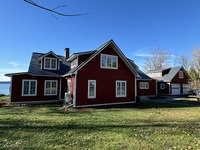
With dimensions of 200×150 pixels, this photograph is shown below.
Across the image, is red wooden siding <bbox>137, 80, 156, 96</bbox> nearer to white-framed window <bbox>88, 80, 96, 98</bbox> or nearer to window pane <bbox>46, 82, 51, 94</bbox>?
white-framed window <bbox>88, 80, 96, 98</bbox>

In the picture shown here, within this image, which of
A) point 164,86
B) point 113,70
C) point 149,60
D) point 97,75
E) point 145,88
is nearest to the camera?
point 97,75

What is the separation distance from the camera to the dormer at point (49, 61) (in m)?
14.3

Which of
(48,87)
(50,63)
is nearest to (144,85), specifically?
(48,87)

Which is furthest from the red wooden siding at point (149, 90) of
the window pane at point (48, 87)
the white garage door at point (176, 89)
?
the window pane at point (48, 87)

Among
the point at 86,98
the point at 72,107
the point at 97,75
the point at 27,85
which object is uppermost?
the point at 97,75

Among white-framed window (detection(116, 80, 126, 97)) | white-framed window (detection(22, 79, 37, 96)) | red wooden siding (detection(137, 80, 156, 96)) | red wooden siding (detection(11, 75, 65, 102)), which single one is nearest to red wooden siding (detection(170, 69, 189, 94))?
red wooden siding (detection(137, 80, 156, 96))

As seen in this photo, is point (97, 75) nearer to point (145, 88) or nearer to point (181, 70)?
point (145, 88)

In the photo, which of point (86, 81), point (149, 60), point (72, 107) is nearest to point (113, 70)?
point (86, 81)

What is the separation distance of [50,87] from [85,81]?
5.78 metres

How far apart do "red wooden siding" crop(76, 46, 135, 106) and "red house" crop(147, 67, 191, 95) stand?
14.6 meters

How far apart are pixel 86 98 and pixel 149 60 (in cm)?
3846

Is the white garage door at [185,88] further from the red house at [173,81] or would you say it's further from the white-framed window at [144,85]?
the white-framed window at [144,85]

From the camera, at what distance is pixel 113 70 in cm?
1220

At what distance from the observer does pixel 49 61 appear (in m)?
14.8
